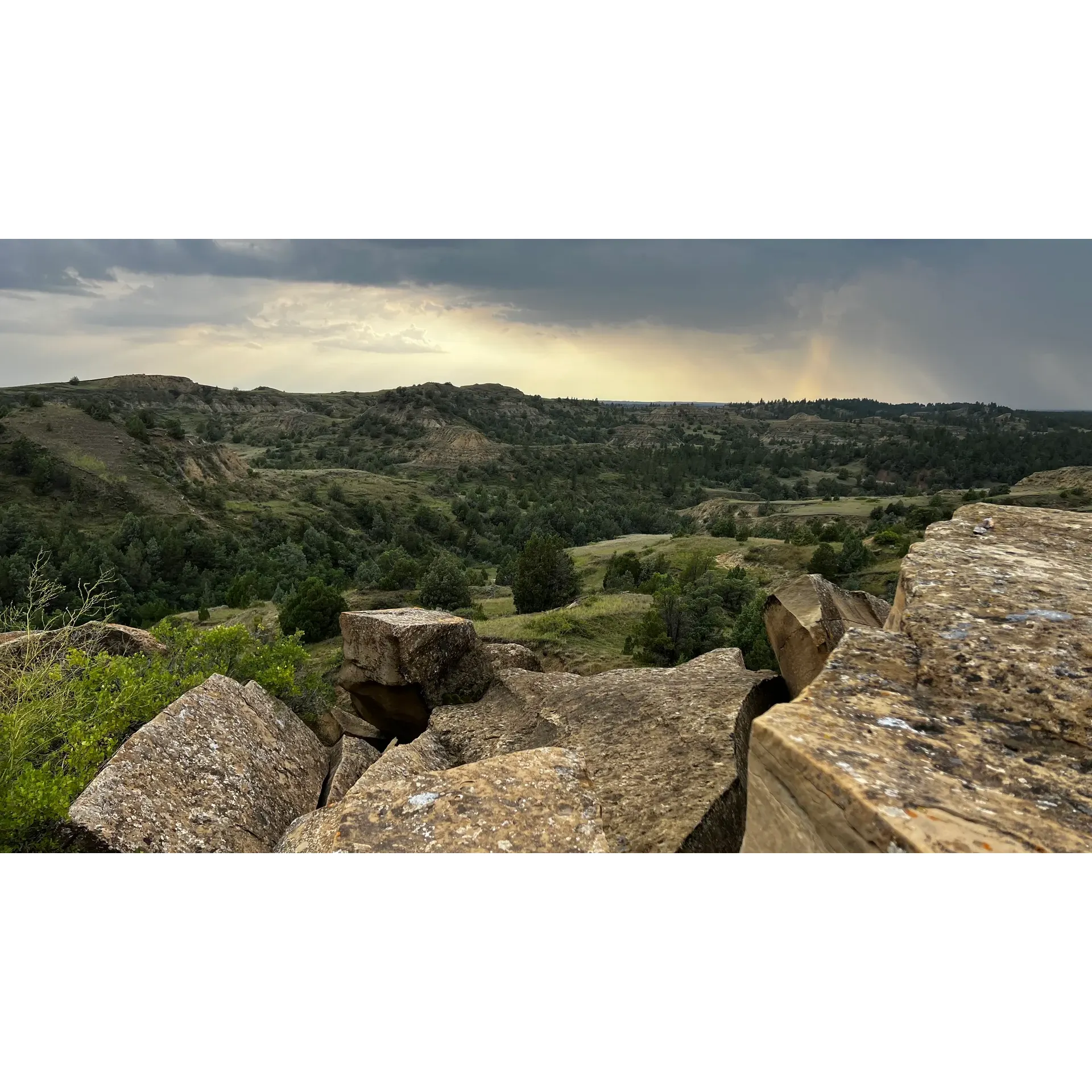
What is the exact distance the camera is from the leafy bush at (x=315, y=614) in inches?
1261

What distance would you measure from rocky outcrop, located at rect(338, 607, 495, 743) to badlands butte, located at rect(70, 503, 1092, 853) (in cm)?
5

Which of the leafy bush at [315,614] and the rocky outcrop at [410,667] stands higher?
the rocky outcrop at [410,667]

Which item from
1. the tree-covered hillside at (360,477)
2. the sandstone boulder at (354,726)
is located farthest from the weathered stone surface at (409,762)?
the tree-covered hillside at (360,477)

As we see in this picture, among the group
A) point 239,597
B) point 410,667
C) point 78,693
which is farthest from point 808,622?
point 239,597

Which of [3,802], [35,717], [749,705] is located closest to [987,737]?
→ [749,705]

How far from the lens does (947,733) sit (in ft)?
14.5

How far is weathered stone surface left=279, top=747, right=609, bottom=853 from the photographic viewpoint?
580 cm

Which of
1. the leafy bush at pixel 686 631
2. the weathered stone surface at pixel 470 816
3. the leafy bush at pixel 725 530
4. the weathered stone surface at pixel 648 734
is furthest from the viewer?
the leafy bush at pixel 725 530

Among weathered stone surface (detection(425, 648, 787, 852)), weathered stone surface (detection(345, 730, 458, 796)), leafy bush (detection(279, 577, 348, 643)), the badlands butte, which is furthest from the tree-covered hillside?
weathered stone surface (detection(425, 648, 787, 852))

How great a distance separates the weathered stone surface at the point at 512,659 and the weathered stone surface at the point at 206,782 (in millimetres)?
4083

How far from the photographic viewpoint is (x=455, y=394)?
605 ft

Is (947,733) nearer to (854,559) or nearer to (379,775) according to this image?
(379,775)

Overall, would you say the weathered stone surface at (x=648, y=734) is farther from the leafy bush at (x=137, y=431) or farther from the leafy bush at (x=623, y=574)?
the leafy bush at (x=137, y=431)

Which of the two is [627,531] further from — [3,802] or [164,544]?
[3,802]
